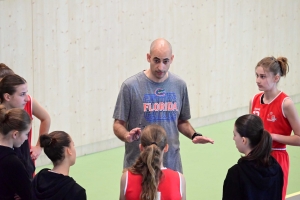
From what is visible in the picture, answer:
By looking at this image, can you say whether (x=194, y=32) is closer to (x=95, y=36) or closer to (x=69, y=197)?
(x=95, y=36)

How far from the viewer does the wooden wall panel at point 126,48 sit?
6.44 metres

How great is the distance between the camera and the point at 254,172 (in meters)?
3.39

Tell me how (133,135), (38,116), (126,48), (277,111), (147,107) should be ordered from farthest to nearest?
(126,48) < (38,116) < (277,111) < (147,107) < (133,135)

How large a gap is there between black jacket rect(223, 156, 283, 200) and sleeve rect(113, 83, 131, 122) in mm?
Answer: 1034

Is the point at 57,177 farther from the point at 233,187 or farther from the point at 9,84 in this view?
the point at 9,84

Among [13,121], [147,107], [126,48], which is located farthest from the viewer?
[126,48]

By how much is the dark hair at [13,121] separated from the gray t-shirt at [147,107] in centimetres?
81

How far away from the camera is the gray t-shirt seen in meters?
4.16

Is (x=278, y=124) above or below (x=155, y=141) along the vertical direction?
below

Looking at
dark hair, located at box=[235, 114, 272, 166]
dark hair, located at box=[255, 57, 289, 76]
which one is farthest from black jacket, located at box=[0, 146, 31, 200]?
dark hair, located at box=[255, 57, 289, 76]

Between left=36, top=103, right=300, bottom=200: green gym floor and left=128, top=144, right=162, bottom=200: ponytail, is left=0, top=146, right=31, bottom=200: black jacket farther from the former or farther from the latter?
left=36, top=103, right=300, bottom=200: green gym floor

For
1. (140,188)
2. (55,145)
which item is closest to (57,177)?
(55,145)

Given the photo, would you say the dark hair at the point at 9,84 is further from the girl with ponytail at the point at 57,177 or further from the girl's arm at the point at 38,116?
the girl with ponytail at the point at 57,177

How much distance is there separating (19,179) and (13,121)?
0.37 metres
